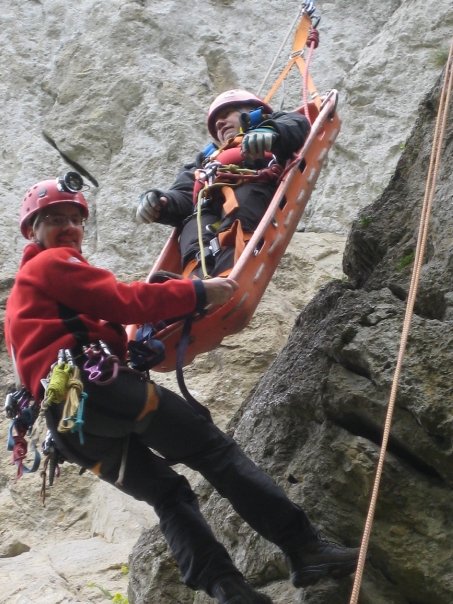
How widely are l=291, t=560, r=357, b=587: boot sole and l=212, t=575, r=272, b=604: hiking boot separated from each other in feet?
0.69

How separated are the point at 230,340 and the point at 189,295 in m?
4.52


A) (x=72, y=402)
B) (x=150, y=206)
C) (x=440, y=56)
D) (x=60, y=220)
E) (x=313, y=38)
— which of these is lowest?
(x=72, y=402)

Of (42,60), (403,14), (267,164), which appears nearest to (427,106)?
(267,164)

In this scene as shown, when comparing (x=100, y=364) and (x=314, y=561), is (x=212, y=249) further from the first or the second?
(x=314, y=561)

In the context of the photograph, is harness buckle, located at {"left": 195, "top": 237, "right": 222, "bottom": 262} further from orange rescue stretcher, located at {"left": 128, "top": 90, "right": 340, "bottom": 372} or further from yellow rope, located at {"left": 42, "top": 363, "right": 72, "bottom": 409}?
yellow rope, located at {"left": 42, "top": 363, "right": 72, "bottom": 409}

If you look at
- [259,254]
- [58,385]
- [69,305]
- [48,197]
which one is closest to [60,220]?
[48,197]

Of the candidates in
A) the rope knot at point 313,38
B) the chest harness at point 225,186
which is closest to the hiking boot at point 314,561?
the chest harness at point 225,186

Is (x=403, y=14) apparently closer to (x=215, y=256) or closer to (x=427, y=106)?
(x=427, y=106)

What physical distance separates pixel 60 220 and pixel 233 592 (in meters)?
1.90

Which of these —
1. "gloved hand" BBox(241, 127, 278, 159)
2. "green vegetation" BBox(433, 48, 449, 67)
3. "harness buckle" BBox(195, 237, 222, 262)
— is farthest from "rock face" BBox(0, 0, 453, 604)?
"gloved hand" BBox(241, 127, 278, 159)

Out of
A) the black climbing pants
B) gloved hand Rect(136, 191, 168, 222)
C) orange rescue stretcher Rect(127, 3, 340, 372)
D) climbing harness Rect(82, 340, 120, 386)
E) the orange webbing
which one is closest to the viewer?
climbing harness Rect(82, 340, 120, 386)

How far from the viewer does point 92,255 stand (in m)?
11.1

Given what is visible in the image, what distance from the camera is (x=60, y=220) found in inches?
197

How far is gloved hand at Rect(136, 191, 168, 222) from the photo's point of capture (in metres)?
6.15
